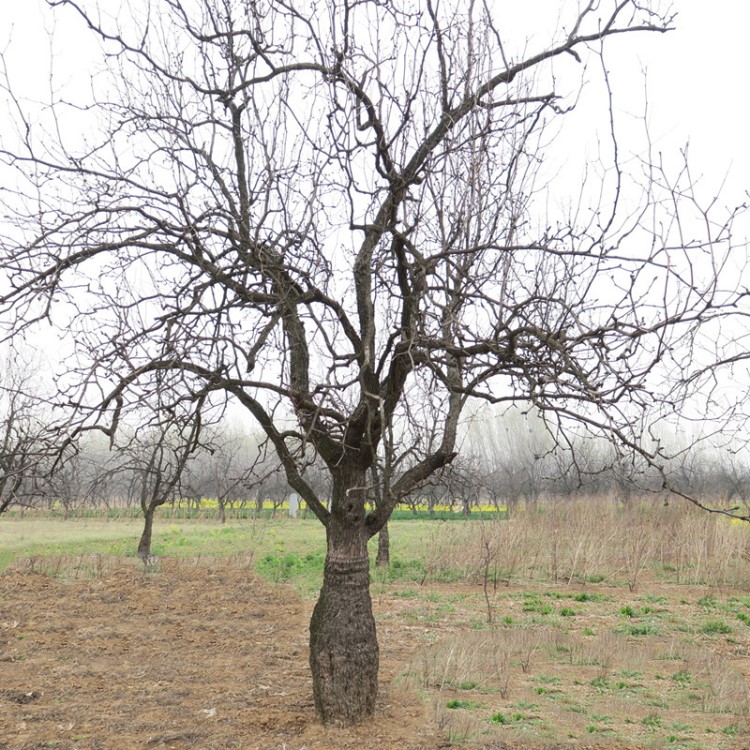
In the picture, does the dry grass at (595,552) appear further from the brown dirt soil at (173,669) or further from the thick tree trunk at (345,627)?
the thick tree trunk at (345,627)

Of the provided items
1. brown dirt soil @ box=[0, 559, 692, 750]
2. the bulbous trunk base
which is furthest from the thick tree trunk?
brown dirt soil @ box=[0, 559, 692, 750]

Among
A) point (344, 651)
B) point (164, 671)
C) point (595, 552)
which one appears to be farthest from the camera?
point (595, 552)

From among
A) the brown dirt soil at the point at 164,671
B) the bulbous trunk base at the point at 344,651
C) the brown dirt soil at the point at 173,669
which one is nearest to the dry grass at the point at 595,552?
the brown dirt soil at the point at 173,669

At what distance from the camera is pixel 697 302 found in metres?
3.47

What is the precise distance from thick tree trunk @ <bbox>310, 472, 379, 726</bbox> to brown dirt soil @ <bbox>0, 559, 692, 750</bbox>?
160 millimetres

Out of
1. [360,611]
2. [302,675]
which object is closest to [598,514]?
[302,675]

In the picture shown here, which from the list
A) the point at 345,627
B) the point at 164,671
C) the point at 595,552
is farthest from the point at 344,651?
the point at 595,552

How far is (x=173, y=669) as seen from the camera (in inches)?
256

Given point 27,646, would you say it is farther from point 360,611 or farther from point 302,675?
point 360,611

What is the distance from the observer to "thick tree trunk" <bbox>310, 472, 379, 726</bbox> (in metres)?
4.59

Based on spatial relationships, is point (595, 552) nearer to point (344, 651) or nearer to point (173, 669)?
point (173, 669)

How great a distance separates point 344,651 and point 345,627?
14 cm

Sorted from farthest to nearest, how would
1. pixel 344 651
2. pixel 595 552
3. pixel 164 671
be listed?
1. pixel 595 552
2. pixel 164 671
3. pixel 344 651

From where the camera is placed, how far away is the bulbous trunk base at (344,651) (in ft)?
15.0
